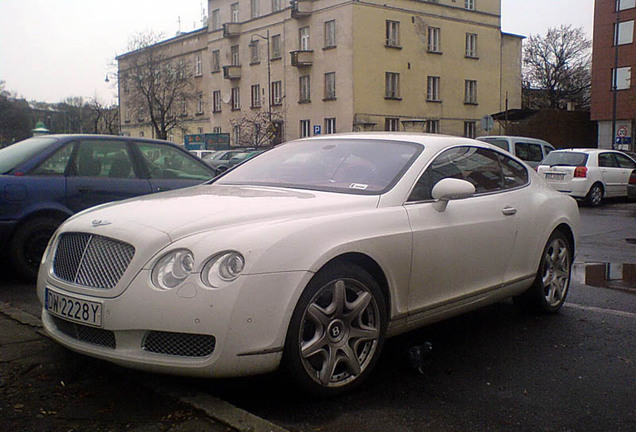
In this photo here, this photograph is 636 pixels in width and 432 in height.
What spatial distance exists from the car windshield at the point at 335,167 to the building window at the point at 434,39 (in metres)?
43.8

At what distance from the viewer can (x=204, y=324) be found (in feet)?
11.0

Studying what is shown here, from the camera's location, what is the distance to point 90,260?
378 cm

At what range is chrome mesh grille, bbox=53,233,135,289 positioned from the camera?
362cm

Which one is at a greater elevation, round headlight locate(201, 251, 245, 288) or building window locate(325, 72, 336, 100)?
building window locate(325, 72, 336, 100)

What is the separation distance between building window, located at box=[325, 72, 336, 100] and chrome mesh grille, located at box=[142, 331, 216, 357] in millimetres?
42388

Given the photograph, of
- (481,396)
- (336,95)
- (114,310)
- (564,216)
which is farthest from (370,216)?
(336,95)

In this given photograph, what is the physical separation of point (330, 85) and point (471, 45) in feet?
37.8

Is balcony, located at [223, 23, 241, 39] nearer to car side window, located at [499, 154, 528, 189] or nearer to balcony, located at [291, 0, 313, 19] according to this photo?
balcony, located at [291, 0, 313, 19]

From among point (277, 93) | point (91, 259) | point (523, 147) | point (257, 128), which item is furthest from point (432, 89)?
point (91, 259)

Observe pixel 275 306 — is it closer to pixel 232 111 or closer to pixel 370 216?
pixel 370 216

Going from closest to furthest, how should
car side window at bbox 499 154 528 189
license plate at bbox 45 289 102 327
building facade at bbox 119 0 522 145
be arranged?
license plate at bbox 45 289 102 327
car side window at bbox 499 154 528 189
building facade at bbox 119 0 522 145

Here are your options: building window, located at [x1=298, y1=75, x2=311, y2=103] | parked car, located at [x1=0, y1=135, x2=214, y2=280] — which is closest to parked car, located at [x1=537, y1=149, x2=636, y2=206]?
parked car, located at [x1=0, y1=135, x2=214, y2=280]

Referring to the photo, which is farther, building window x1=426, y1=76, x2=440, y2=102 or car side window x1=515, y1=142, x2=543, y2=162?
building window x1=426, y1=76, x2=440, y2=102

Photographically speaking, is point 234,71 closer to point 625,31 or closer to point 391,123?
point 391,123
